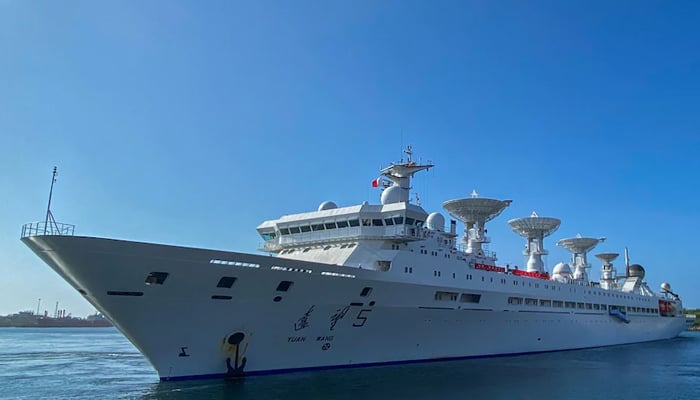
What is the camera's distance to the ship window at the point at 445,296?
92.5ft

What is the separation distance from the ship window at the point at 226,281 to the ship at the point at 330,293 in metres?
0.05

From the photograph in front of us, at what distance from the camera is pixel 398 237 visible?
26.9 m

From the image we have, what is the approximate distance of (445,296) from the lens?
28.7m

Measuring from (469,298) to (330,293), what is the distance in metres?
11.3

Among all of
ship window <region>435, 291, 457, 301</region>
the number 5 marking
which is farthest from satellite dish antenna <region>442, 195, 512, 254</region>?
the number 5 marking

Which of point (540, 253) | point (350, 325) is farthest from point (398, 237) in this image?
point (540, 253)

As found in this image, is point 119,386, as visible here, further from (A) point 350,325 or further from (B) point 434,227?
(B) point 434,227

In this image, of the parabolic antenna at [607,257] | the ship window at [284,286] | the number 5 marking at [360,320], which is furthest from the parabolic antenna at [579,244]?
the ship window at [284,286]

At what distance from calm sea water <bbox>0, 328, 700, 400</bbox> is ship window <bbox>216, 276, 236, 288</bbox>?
3910mm

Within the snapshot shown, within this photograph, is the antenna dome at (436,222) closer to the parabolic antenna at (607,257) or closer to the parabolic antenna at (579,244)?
the parabolic antenna at (579,244)

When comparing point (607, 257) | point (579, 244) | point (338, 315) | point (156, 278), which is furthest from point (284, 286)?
point (607, 257)

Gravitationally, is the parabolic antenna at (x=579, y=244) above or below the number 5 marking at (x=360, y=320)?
above

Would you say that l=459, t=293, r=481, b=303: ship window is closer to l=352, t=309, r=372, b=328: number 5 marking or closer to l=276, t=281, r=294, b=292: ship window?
l=352, t=309, r=372, b=328: number 5 marking

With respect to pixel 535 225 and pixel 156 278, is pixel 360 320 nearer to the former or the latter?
pixel 156 278
